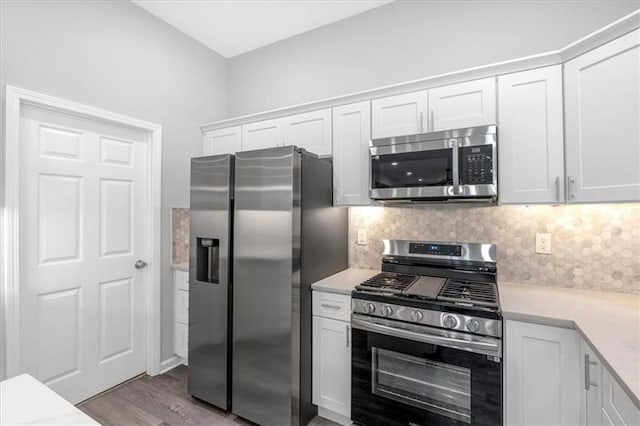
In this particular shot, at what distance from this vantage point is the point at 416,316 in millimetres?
1729

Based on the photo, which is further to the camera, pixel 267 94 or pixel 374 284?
pixel 267 94

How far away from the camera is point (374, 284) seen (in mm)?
1994

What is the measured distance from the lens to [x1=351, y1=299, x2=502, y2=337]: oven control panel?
61.7 inches

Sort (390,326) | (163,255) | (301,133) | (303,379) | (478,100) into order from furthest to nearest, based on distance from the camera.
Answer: (163,255)
(301,133)
(303,379)
(478,100)
(390,326)

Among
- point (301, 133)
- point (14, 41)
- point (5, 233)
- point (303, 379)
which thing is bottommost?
point (303, 379)

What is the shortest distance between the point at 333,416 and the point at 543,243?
6.00ft

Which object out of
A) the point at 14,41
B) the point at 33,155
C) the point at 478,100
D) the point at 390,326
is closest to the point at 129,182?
the point at 33,155

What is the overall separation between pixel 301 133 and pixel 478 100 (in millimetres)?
1325

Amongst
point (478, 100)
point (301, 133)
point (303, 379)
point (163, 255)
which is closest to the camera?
point (478, 100)

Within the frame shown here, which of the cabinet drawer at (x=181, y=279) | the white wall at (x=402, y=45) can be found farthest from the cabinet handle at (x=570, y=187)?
the cabinet drawer at (x=181, y=279)

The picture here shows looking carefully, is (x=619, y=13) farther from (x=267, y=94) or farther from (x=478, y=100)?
(x=267, y=94)

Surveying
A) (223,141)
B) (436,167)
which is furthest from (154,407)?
(436,167)

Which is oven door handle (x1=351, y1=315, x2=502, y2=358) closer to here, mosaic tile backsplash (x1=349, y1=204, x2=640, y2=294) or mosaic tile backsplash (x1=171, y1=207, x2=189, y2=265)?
mosaic tile backsplash (x1=349, y1=204, x2=640, y2=294)

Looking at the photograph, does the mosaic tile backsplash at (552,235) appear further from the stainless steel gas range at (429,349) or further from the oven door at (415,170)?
the oven door at (415,170)
